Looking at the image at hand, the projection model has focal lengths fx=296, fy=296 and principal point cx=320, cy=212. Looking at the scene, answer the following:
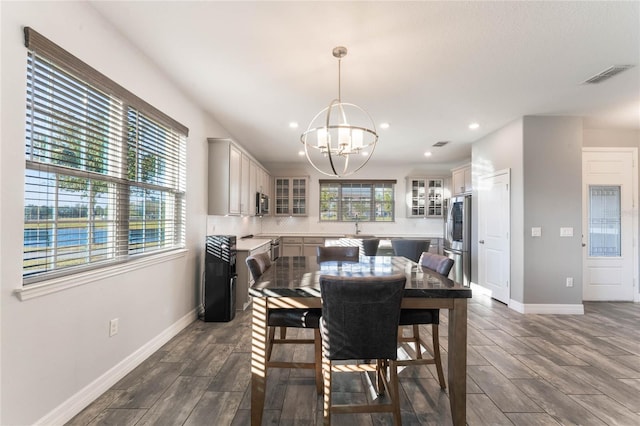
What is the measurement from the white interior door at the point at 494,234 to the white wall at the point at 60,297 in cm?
445

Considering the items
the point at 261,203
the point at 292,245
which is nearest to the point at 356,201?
the point at 292,245

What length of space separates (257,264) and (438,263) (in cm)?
140

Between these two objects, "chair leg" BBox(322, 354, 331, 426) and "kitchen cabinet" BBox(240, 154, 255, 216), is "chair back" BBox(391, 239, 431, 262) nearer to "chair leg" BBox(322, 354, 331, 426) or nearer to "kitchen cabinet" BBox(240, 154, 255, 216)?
"kitchen cabinet" BBox(240, 154, 255, 216)

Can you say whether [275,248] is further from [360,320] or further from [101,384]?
[360,320]

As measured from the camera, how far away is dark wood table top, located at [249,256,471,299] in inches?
66.6

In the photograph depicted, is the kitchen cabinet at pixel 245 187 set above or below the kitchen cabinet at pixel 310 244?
above

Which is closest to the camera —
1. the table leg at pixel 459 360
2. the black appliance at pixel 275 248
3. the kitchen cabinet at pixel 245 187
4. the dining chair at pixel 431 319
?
the table leg at pixel 459 360

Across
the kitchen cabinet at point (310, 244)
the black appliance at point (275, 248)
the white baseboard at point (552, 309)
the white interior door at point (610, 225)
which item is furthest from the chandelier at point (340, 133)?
the white interior door at point (610, 225)

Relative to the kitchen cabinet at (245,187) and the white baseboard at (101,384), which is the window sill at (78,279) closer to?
the white baseboard at (101,384)

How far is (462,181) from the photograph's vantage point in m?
5.86

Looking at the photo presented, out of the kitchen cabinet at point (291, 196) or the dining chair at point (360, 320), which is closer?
the dining chair at point (360, 320)

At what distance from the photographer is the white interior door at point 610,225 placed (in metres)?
4.48

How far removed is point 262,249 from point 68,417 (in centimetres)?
313

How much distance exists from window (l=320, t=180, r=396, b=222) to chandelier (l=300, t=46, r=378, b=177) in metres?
0.52
